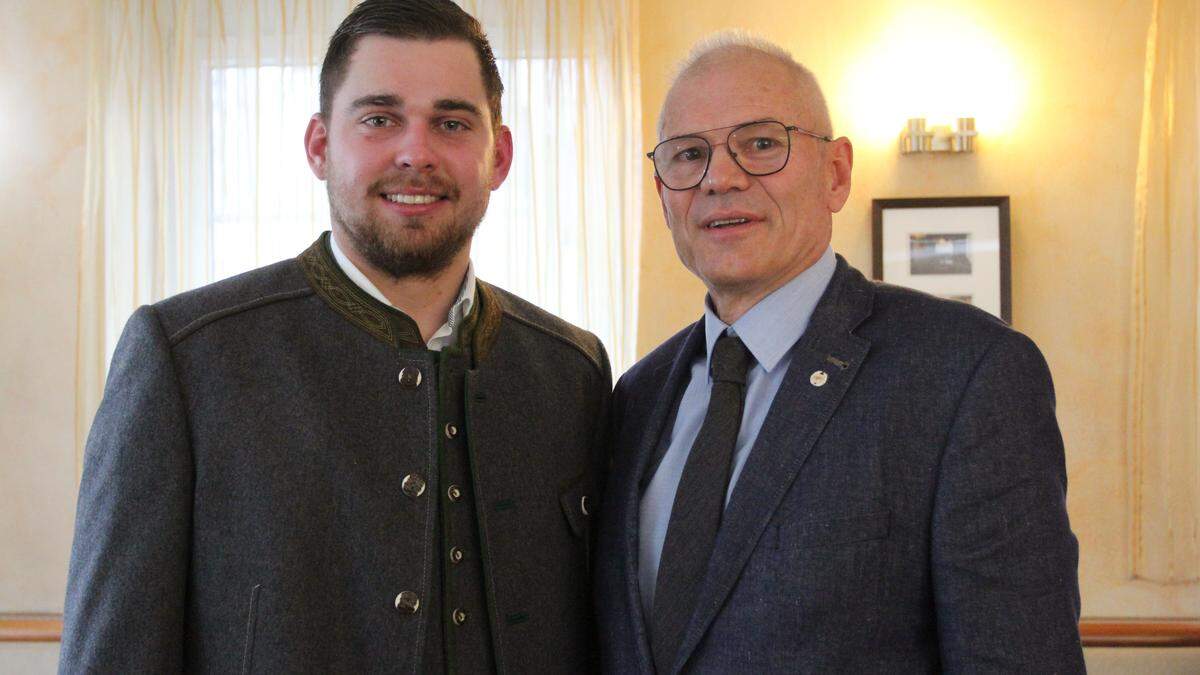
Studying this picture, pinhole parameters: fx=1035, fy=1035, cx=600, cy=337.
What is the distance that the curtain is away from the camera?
346 centimetres

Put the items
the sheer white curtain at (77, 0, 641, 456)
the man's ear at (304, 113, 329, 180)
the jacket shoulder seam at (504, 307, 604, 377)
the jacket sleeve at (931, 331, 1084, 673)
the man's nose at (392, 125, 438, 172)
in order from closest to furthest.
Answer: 1. the jacket sleeve at (931, 331, 1084, 673)
2. the man's nose at (392, 125, 438, 172)
3. the man's ear at (304, 113, 329, 180)
4. the jacket shoulder seam at (504, 307, 604, 377)
5. the sheer white curtain at (77, 0, 641, 456)

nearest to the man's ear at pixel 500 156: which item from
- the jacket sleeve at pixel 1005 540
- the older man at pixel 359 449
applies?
the older man at pixel 359 449

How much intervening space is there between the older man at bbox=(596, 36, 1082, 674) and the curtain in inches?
89.3

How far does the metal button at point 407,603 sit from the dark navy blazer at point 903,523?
323mm

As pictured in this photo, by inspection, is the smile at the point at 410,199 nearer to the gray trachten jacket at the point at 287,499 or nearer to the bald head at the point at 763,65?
the gray trachten jacket at the point at 287,499

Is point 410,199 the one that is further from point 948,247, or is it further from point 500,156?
point 948,247

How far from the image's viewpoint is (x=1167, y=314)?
3492 mm

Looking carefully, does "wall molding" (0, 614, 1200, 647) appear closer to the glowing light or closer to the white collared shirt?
the glowing light

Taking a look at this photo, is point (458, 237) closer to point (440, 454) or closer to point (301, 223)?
point (440, 454)

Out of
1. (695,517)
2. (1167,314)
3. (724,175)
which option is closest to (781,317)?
(724,175)

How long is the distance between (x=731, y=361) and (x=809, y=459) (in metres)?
0.24

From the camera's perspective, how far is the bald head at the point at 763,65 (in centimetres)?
167

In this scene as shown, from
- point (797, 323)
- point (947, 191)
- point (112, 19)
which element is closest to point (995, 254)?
point (947, 191)


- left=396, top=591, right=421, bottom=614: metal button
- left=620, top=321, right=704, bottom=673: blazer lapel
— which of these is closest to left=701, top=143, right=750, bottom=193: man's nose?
left=620, top=321, right=704, bottom=673: blazer lapel
